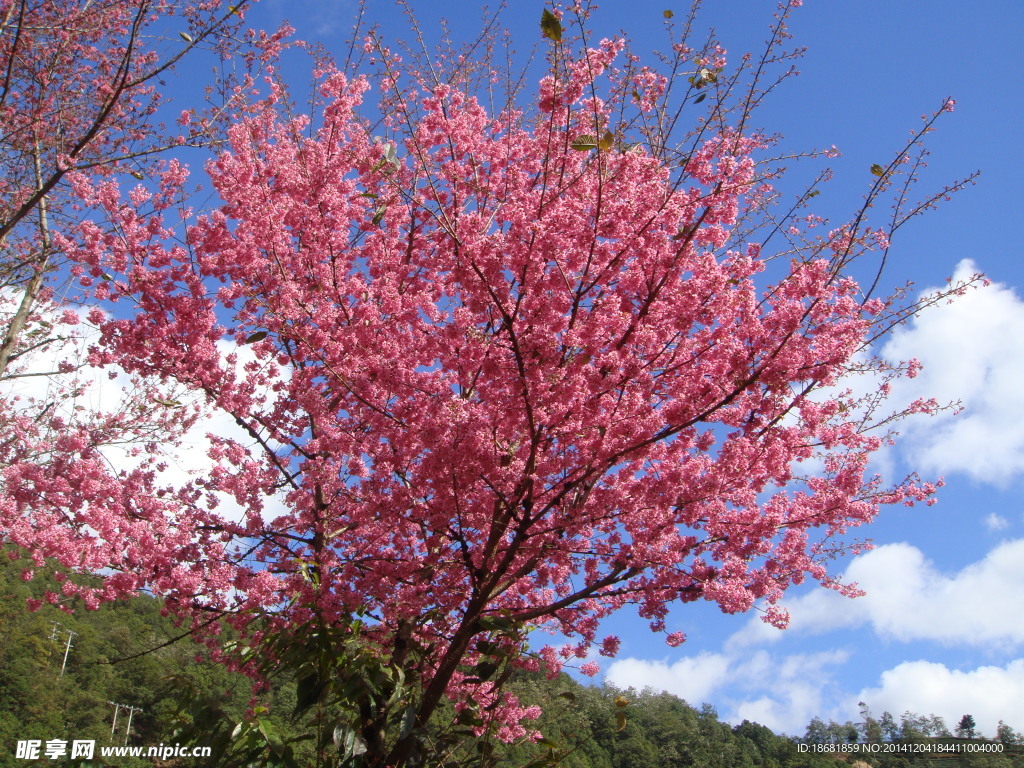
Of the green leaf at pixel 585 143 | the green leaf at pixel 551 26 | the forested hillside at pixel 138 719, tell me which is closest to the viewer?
the green leaf at pixel 551 26

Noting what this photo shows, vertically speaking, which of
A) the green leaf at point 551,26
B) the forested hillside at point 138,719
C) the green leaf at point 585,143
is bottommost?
the forested hillside at point 138,719

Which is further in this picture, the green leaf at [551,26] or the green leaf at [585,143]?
the green leaf at [585,143]

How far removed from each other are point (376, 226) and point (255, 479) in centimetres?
258

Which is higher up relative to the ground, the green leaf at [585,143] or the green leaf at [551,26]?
the green leaf at [551,26]

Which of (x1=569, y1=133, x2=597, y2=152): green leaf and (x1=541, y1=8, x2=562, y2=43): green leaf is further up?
(x1=541, y1=8, x2=562, y2=43): green leaf

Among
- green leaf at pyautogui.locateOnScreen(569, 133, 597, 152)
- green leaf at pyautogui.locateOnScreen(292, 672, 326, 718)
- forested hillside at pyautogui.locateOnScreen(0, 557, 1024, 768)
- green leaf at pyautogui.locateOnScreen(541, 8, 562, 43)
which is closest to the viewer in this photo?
green leaf at pyautogui.locateOnScreen(292, 672, 326, 718)

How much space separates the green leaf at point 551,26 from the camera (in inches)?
152

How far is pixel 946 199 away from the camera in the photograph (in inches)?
163

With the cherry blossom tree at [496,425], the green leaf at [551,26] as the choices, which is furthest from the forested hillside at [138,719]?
the green leaf at [551,26]

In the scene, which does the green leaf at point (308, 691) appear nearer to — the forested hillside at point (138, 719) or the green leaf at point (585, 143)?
the green leaf at point (585, 143)

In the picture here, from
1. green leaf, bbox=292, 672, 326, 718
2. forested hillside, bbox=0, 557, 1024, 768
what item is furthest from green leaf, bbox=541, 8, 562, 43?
forested hillside, bbox=0, 557, 1024, 768

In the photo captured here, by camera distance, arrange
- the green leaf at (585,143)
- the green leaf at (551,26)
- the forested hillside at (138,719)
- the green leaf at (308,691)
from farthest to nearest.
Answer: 1. the forested hillside at (138,719)
2. the green leaf at (585,143)
3. the green leaf at (551,26)
4. the green leaf at (308,691)

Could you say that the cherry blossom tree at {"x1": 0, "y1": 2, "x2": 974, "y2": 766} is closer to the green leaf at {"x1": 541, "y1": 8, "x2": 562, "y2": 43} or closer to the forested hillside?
the green leaf at {"x1": 541, "y1": 8, "x2": 562, "y2": 43}

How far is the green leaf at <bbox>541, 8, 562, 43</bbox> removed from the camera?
3867 millimetres
